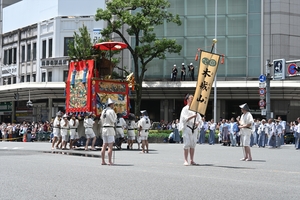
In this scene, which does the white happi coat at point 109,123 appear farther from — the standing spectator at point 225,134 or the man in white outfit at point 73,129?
the standing spectator at point 225,134

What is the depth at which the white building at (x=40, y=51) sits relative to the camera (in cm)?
5775

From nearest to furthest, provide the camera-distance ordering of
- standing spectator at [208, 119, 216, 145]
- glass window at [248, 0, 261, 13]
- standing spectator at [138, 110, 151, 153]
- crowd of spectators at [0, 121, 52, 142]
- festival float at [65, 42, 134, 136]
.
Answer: standing spectator at [138, 110, 151, 153] → festival float at [65, 42, 134, 136] → standing spectator at [208, 119, 216, 145] → crowd of spectators at [0, 121, 52, 142] → glass window at [248, 0, 261, 13]

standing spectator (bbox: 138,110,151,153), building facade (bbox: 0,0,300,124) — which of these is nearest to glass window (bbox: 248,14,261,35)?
building facade (bbox: 0,0,300,124)

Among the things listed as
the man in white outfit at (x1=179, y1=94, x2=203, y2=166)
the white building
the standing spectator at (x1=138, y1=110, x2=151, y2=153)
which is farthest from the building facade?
the man in white outfit at (x1=179, y1=94, x2=203, y2=166)

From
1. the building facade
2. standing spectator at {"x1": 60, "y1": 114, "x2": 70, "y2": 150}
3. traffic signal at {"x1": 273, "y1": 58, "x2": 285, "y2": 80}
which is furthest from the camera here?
the building facade

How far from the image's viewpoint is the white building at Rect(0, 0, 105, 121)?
189ft

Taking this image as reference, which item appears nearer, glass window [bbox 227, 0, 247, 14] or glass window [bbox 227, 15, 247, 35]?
glass window [bbox 227, 15, 247, 35]

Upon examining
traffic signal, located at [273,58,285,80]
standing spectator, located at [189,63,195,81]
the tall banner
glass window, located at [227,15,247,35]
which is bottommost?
the tall banner

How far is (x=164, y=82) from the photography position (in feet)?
173

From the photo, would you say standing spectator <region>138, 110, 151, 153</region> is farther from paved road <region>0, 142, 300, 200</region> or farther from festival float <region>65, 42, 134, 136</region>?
paved road <region>0, 142, 300, 200</region>

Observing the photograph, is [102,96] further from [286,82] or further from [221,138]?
[286,82]

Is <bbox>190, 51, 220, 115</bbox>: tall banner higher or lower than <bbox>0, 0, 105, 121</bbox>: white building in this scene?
lower

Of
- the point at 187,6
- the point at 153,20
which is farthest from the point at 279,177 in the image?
the point at 187,6

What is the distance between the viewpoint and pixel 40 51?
61.0 metres
